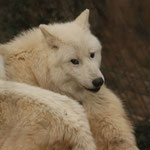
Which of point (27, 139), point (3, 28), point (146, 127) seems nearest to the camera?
point (27, 139)

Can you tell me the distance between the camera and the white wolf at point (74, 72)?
6.14 metres

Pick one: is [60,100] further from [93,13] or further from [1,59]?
[93,13]

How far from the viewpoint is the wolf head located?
6.24m

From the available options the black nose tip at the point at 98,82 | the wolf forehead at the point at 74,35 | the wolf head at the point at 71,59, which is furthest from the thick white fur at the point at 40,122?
the wolf forehead at the point at 74,35

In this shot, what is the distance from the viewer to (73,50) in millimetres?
6277

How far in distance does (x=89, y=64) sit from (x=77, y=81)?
26cm

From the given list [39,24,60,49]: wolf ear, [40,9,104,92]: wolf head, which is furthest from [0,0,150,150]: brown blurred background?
[39,24,60,49]: wolf ear

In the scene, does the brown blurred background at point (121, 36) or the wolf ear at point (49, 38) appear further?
the brown blurred background at point (121, 36)

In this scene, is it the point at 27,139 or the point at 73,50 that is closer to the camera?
the point at 27,139

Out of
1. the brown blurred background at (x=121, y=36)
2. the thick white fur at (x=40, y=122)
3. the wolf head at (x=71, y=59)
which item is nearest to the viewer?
the thick white fur at (x=40, y=122)

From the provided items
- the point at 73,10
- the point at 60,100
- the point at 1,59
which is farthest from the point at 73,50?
the point at 73,10

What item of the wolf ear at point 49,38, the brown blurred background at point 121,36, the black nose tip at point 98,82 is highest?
the wolf ear at point 49,38

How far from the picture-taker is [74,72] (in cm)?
630

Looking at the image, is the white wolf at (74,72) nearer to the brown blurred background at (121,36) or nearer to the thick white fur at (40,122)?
the thick white fur at (40,122)
